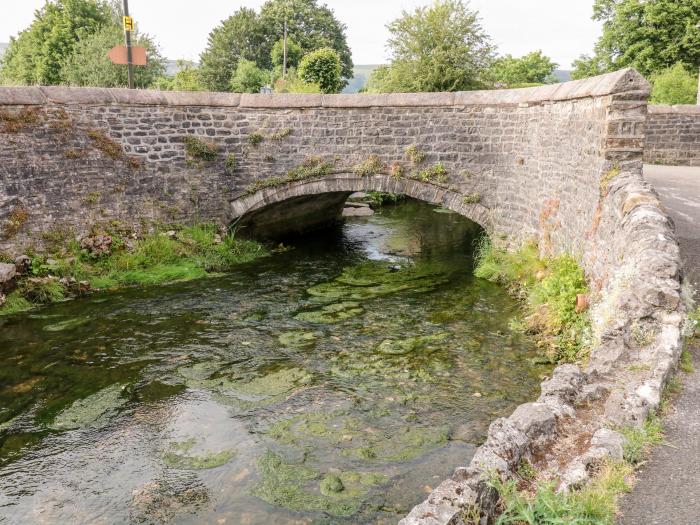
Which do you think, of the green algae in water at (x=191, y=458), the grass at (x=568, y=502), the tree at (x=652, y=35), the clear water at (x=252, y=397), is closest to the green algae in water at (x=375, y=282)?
the clear water at (x=252, y=397)

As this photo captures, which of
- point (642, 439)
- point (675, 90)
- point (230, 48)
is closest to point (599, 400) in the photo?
point (642, 439)

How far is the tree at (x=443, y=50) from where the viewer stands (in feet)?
64.3

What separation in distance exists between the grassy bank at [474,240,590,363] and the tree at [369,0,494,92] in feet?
37.4

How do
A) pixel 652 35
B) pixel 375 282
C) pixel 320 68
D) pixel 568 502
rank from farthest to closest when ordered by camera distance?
pixel 652 35 → pixel 320 68 → pixel 375 282 → pixel 568 502

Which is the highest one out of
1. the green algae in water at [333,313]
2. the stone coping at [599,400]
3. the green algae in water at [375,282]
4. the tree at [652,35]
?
the tree at [652,35]

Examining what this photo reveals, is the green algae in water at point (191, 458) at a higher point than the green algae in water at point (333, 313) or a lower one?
lower

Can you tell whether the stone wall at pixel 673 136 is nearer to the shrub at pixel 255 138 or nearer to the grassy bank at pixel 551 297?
the grassy bank at pixel 551 297

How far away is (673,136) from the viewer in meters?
13.0

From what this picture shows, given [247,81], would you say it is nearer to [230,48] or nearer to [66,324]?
[230,48]

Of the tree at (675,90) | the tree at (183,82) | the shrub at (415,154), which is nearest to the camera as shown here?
the shrub at (415,154)

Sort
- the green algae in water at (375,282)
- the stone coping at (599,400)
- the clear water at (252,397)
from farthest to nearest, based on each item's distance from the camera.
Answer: the green algae in water at (375,282) → the clear water at (252,397) → the stone coping at (599,400)

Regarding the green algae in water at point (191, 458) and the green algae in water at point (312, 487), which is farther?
the green algae in water at point (191, 458)

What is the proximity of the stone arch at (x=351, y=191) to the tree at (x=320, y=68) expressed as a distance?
9275mm

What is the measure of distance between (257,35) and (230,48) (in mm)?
2455
